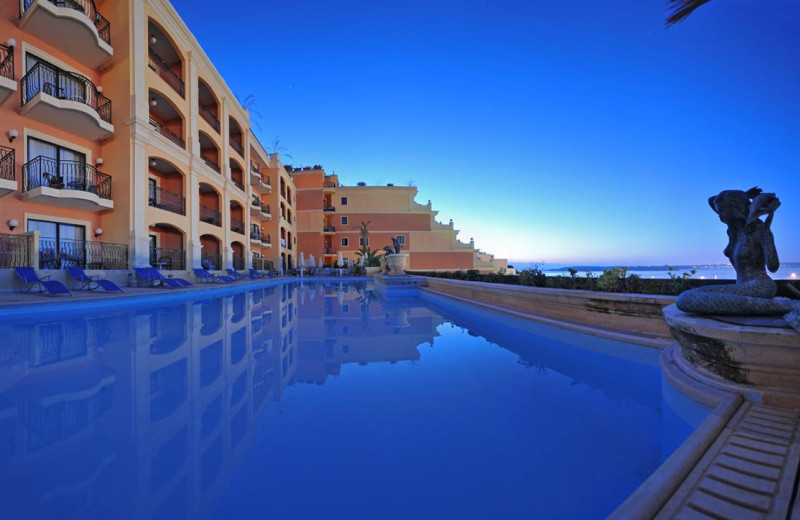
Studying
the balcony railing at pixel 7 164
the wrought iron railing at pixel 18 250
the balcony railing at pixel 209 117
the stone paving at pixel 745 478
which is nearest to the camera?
the stone paving at pixel 745 478

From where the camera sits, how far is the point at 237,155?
23.2 meters

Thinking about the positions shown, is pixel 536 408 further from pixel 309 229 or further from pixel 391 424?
pixel 309 229

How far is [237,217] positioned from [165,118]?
8.48 metres

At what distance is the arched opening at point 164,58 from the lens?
1533cm

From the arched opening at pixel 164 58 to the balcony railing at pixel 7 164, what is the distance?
22.4 ft

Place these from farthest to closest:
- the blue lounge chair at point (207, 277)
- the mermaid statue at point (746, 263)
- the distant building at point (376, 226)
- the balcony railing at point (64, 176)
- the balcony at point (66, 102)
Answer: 1. the distant building at point (376, 226)
2. the blue lounge chair at point (207, 277)
3. the balcony railing at point (64, 176)
4. the balcony at point (66, 102)
5. the mermaid statue at point (746, 263)

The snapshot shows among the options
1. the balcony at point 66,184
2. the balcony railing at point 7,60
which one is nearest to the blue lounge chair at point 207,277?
the balcony at point 66,184

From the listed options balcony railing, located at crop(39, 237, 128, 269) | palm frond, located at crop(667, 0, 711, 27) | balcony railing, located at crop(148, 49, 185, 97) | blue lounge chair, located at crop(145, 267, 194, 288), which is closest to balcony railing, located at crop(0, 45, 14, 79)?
balcony railing, located at crop(148, 49, 185, 97)

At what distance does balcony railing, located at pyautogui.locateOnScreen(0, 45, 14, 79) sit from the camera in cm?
1041

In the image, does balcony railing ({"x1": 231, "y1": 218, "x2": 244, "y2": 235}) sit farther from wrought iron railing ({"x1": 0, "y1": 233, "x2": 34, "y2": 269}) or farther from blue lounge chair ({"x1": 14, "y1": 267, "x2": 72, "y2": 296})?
blue lounge chair ({"x1": 14, "y1": 267, "x2": 72, "y2": 296})

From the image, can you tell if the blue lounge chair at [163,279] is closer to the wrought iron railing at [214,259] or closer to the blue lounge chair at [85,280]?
the blue lounge chair at [85,280]

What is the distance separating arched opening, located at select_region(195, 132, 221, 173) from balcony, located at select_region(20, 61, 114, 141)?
5.66 m

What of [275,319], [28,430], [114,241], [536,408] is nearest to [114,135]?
[114,241]

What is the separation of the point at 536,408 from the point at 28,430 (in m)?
3.90
